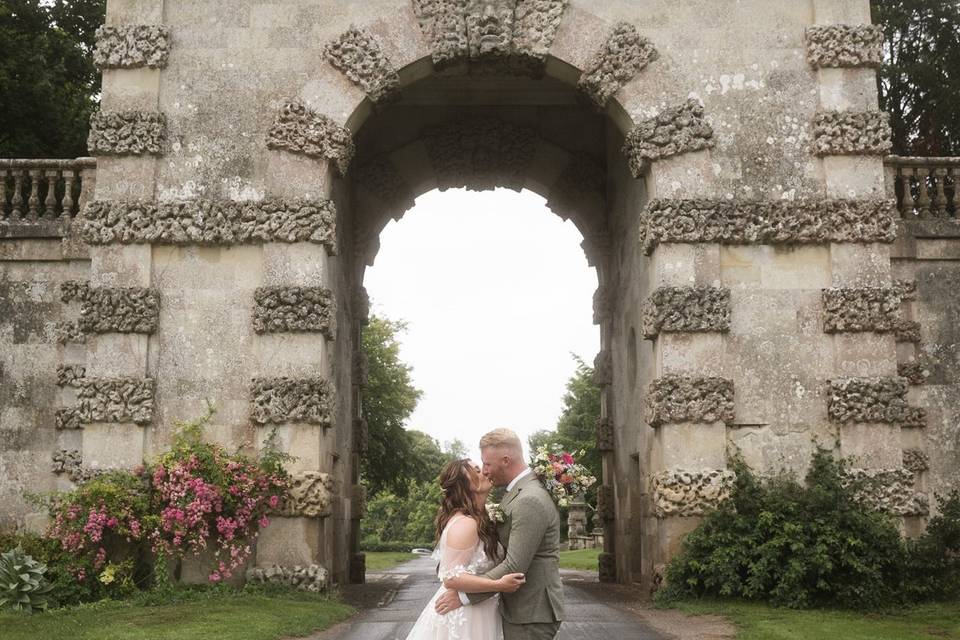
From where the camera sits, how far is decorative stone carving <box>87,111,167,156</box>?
41.4 feet

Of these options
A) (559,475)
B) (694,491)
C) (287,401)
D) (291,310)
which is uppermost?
(291,310)

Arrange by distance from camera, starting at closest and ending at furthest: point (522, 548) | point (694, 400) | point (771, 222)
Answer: point (522, 548)
point (694, 400)
point (771, 222)

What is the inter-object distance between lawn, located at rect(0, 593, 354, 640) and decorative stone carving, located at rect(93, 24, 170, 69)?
6420 mm

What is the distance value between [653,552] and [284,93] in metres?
7.07

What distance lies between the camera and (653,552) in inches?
492

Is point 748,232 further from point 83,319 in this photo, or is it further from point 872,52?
point 83,319

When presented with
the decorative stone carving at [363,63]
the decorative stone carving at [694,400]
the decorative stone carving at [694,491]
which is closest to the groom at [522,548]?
the decorative stone carving at [694,491]

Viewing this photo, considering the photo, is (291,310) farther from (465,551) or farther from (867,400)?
(465,551)

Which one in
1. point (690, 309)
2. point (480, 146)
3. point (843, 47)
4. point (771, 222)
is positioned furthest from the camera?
point (480, 146)

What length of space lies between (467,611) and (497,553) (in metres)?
0.36

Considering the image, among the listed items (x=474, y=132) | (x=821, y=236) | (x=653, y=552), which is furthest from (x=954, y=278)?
(x=474, y=132)

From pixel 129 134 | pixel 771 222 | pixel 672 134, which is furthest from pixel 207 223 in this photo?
pixel 771 222

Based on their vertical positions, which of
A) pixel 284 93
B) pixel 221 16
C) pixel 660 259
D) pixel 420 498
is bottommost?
pixel 420 498

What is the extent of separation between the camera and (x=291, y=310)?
483 inches
